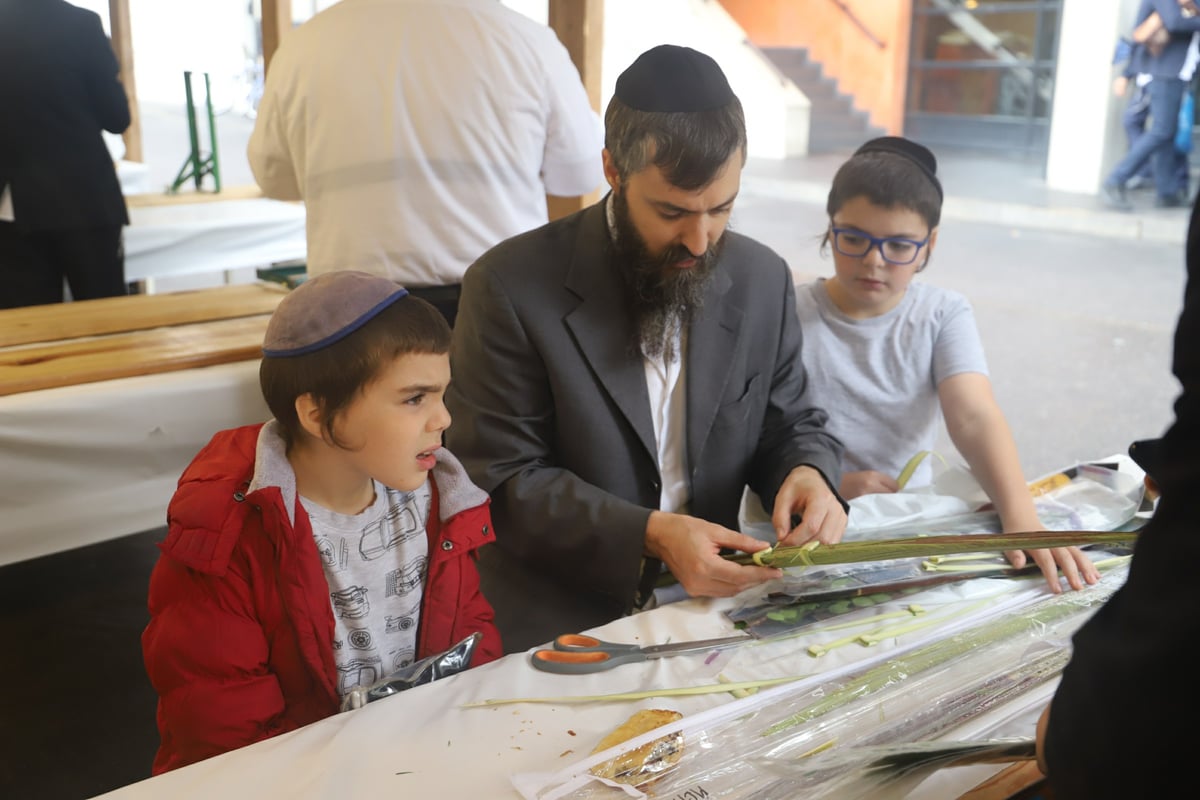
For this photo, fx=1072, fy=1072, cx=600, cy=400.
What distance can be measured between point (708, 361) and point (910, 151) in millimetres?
723

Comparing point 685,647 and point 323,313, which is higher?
point 323,313

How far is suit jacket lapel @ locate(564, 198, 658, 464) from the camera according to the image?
1.96m

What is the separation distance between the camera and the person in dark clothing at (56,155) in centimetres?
373

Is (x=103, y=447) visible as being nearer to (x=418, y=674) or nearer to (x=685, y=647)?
(x=418, y=674)

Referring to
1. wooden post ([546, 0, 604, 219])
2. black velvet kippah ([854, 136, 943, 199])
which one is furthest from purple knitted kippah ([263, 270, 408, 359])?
wooden post ([546, 0, 604, 219])

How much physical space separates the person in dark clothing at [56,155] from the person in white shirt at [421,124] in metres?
1.19

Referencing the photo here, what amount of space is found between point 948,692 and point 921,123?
1409 cm

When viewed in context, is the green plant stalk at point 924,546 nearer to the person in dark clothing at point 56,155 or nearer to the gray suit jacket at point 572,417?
the gray suit jacket at point 572,417

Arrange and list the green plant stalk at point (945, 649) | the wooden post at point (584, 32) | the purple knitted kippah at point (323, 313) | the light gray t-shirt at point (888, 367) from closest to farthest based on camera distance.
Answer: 1. the green plant stalk at point (945, 649)
2. the purple knitted kippah at point (323, 313)
3. the light gray t-shirt at point (888, 367)
4. the wooden post at point (584, 32)

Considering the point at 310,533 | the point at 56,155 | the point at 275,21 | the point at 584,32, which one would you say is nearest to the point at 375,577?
the point at 310,533

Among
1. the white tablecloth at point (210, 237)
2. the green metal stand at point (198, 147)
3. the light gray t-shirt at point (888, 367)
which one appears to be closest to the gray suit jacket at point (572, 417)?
the light gray t-shirt at point (888, 367)

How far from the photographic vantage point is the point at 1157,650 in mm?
707

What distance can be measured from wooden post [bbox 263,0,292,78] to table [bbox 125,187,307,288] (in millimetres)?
712

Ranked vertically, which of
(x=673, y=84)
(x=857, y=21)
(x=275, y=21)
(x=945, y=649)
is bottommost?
(x=945, y=649)
